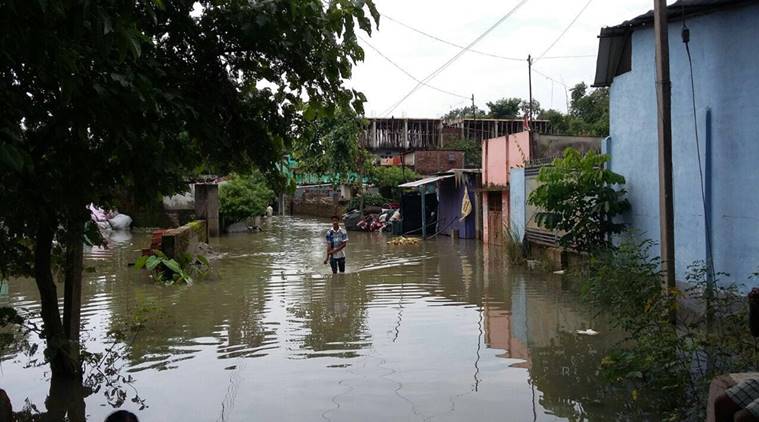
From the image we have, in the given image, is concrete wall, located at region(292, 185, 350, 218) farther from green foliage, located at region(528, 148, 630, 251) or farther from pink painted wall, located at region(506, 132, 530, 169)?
green foliage, located at region(528, 148, 630, 251)

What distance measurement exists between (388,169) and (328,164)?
274 inches

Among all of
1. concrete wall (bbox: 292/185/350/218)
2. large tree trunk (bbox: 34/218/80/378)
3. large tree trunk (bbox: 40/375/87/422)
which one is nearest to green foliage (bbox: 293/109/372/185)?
concrete wall (bbox: 292/185/350/218)

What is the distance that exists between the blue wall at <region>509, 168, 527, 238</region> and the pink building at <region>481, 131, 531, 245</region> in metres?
0.49

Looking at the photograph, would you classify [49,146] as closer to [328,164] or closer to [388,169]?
[328,164]

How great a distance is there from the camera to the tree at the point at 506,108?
54.5 m

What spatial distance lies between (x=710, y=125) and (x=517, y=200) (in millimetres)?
10774

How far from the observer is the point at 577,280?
510 inches

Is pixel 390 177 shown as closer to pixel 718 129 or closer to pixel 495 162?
pixel 495 162

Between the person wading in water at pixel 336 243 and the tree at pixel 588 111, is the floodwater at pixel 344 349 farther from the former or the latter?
the tree at pixel 588 111

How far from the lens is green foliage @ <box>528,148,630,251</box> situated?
1234 cm

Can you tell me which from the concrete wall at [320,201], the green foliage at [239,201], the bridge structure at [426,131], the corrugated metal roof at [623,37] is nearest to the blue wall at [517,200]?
the corrugated metal roof at [623,37]

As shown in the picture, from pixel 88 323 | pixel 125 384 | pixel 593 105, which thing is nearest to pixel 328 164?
pixel 593 105

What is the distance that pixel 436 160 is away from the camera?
132 ft

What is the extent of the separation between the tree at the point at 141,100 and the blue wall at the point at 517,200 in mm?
14011
